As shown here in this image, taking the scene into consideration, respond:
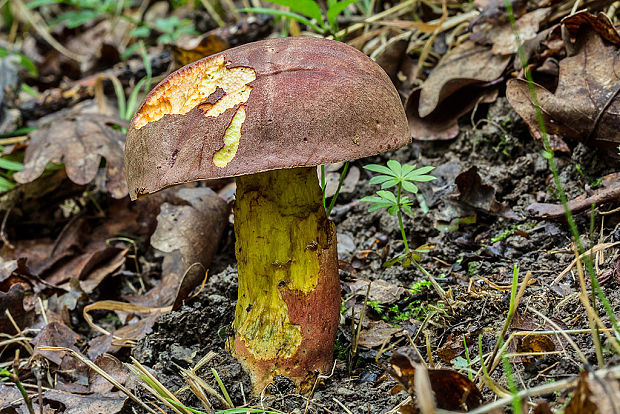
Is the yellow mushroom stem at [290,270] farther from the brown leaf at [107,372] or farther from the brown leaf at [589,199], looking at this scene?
the brown leaf at [589,199]

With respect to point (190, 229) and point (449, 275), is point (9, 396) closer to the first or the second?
point (190, 229)

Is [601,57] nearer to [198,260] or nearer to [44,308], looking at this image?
[198,260]

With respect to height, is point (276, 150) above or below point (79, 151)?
above

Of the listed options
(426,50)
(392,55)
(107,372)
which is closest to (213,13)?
(392,55)

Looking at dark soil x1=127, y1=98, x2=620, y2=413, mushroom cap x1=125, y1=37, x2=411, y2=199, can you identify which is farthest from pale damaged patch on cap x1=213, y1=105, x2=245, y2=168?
dark soil x1=127, y1=98, x2=620, y2=413

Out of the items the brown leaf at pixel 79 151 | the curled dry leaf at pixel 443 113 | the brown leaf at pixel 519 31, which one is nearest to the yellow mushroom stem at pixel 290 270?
the curled dry leaf at pixel 443 113

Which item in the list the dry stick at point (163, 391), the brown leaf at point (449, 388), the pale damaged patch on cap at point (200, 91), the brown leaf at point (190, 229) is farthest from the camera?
the brown leaf at point (190, 229)
